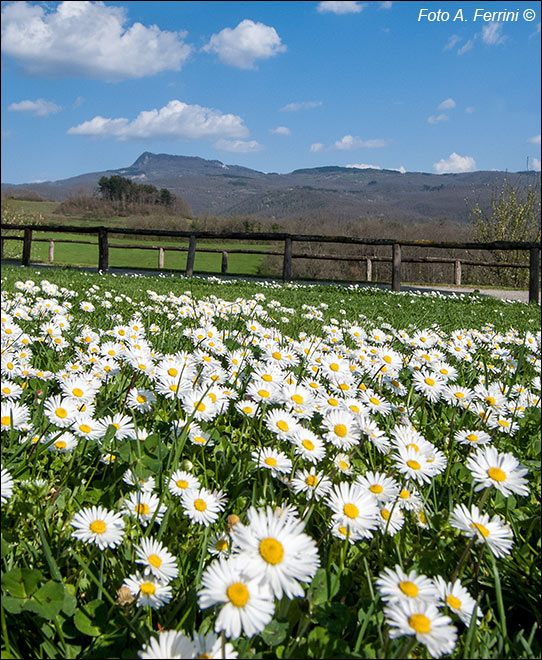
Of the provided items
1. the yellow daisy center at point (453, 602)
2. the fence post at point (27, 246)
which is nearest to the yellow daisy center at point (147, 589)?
the yellow daisy center at point (453, 602)

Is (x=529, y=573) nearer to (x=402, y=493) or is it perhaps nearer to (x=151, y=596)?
(x=402, y=493)

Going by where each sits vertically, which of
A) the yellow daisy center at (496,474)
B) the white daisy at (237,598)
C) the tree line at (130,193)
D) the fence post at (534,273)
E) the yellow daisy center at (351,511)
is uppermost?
the tree line at (130,193)

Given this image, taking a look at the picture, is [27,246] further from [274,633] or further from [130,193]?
[130,193]

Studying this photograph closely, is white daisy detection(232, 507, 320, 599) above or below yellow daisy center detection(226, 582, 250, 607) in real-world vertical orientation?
above

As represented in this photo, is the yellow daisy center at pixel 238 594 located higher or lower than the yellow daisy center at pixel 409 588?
higher

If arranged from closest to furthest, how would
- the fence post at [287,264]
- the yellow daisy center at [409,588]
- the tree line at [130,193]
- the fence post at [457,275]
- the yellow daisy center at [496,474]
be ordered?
the yellow daisy center at [409,588] → the yellow daisy center at [496,474] → the fence post at [287,264] → the fence post at [457,275] → the tree line at [130,193]

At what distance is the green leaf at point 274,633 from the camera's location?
890 millimetres

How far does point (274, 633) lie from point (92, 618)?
0.36 metres

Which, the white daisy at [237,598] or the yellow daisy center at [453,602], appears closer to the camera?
the white daisy at [237,598]

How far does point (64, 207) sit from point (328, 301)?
260ft

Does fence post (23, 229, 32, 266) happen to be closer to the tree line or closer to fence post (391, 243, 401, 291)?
fence post (391, 243, 401, 291)

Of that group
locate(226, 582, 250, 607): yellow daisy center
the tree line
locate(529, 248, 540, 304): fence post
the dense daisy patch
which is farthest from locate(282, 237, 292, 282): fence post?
the tree line

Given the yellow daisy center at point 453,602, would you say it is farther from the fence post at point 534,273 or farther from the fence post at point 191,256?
the fence post at point 191,256

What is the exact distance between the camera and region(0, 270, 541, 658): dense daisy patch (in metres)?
0.82
